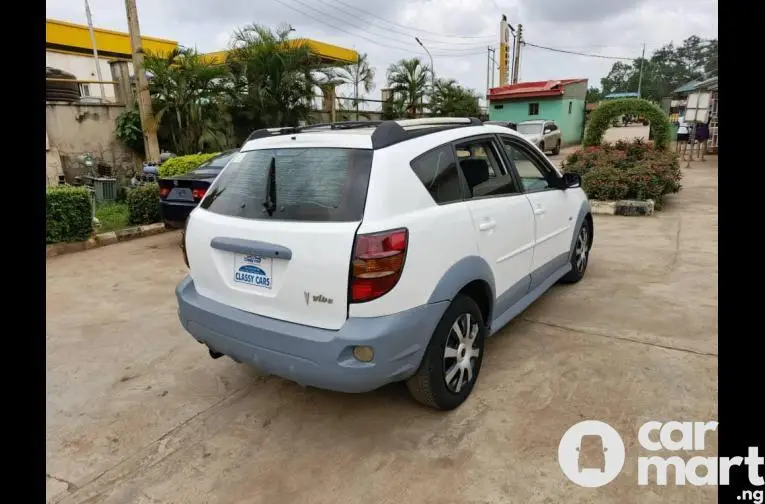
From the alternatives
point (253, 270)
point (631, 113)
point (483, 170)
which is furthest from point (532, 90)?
point (253, 270)

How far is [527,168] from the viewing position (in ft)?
12.7

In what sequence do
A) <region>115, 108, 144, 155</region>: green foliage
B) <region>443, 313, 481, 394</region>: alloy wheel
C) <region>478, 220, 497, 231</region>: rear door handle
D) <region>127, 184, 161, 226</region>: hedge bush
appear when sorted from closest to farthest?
<region>443, 313, 481, 394</region>: alloy wheel < <region>478, 220, 497, 231</region>: rear door handle < <region>127, 184, 161, 226</region>: hedge bush < <region>115, 108, 144, 155</region>: green foliage

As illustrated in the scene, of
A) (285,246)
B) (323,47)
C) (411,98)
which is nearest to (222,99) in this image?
(323,47)

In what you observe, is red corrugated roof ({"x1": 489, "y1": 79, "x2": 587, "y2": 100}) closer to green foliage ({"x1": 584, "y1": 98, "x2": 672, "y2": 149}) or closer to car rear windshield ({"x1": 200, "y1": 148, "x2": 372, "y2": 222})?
green foliage ({"x1": 584, "y1": 98, "x2": 672, "y2": 149})

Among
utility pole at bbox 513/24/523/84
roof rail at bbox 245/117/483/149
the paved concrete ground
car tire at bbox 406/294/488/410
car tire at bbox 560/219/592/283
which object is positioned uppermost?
utility pole at bbox 513/24/523/84

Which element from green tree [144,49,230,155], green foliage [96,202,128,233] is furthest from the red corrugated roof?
green foliage [96,202,128,233]

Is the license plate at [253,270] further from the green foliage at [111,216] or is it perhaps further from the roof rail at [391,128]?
the green foliage at [111,216]

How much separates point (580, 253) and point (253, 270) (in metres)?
3.46

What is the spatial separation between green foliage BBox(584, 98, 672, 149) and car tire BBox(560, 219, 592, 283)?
8.76m

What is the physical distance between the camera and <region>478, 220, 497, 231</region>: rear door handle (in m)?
2.89

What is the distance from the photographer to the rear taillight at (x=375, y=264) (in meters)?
2.26
